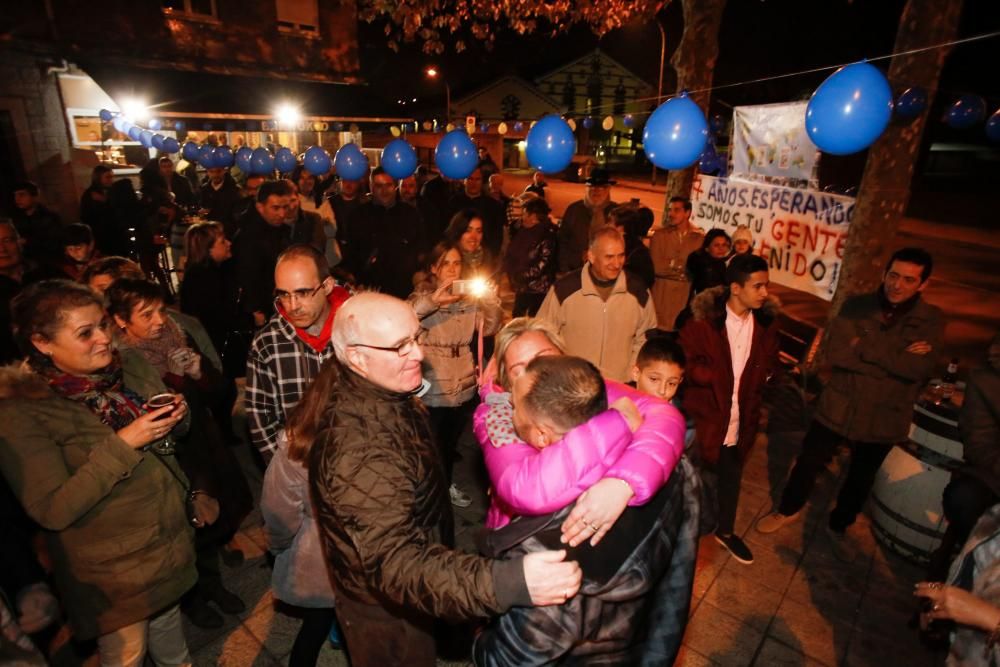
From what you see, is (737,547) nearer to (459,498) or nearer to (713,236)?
(459,498)

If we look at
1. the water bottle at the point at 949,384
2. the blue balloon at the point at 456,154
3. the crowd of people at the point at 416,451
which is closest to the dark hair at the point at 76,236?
the crowd of people at the point at 416,451

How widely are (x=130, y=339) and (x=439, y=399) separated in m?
1.95

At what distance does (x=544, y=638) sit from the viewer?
5.28ft

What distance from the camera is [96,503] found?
2.15 meters

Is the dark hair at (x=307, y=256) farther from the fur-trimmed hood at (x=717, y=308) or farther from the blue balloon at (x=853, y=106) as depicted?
the blue balloon at (x=853, y=106)

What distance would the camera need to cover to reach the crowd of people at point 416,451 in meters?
1.65

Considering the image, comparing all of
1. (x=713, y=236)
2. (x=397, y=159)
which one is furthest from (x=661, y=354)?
(x=397, y=159)

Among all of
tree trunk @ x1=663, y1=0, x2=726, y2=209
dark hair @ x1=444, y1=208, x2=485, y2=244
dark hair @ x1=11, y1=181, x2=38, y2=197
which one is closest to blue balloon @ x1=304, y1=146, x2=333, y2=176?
dark hair @ x1=11, y1=181, x2=38, y2=197

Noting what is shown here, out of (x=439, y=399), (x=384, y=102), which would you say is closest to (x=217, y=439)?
(x=439, y=399)

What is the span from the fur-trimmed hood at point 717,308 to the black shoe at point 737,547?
1626mm

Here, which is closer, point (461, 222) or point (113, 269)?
point (113, 269)

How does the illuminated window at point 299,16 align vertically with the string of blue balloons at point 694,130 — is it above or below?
above

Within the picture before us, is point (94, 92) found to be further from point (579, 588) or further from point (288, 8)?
point (579, 588)

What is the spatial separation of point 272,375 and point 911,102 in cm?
584
